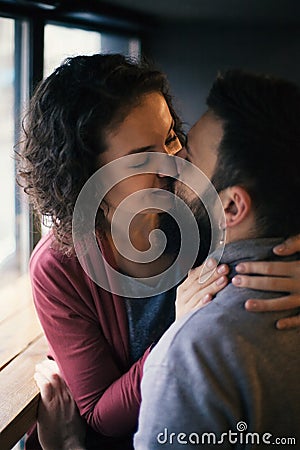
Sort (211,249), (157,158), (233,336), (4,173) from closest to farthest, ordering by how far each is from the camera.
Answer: (233,336), (211,249), (157,158), (4,173)

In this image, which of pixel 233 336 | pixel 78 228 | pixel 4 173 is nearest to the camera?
pixel 233 336

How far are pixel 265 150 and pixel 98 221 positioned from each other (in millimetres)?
538

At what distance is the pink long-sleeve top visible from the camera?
1301 mm

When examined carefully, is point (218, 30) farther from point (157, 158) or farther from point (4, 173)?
point (157, 158)

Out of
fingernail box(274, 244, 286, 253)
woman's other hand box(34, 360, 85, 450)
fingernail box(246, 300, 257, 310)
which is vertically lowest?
woman's other hand box(34, 360, 85, 450)

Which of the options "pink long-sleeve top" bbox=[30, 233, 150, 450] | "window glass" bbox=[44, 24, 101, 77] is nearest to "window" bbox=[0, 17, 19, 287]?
"window glass" bbox=[44, 24, 101, 77]

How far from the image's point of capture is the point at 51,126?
1.29 meters

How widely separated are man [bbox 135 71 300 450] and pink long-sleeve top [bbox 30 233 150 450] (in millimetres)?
388

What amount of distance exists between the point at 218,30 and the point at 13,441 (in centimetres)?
161

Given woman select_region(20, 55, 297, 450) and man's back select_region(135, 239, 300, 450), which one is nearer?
man's back select_region(135, 239, 300, 450)

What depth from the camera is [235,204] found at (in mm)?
919

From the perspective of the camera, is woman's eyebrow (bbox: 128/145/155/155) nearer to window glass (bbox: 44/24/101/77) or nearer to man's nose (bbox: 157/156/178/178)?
man's nose (bbox: 157/156/178/178)

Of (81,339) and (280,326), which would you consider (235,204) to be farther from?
(81,339)

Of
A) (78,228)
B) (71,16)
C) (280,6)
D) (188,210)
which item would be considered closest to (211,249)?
(188,210)
